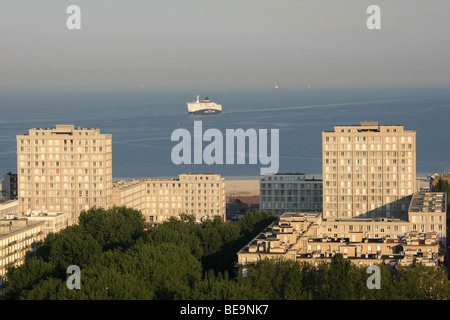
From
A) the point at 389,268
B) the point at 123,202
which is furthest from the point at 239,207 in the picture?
Answer: the point at 389,268

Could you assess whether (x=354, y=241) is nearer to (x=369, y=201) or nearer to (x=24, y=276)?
(x=24, y=276)

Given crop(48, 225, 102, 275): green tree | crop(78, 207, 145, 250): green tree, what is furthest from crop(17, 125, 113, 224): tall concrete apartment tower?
crop(48, 225, 102, 275): green tree

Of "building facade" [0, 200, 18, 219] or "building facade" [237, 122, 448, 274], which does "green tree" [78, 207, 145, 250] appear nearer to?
"building facade" [0, 200, 18, 219]

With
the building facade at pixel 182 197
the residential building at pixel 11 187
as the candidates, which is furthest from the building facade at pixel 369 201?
the residential building at pixel 11 187

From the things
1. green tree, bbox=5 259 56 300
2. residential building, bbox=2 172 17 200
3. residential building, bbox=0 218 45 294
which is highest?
residential building, bbox=2 172 17 200

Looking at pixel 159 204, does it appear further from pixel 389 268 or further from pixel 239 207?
pixel 389 268

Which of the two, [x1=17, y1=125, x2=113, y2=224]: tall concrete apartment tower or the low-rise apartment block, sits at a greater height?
[x1=17, y1=125, x2=113, y2=224]: tall concrete apartment tower

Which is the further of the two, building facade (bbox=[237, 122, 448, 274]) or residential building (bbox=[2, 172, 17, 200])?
residential building (bbox=[2, 172, 17, 200])
